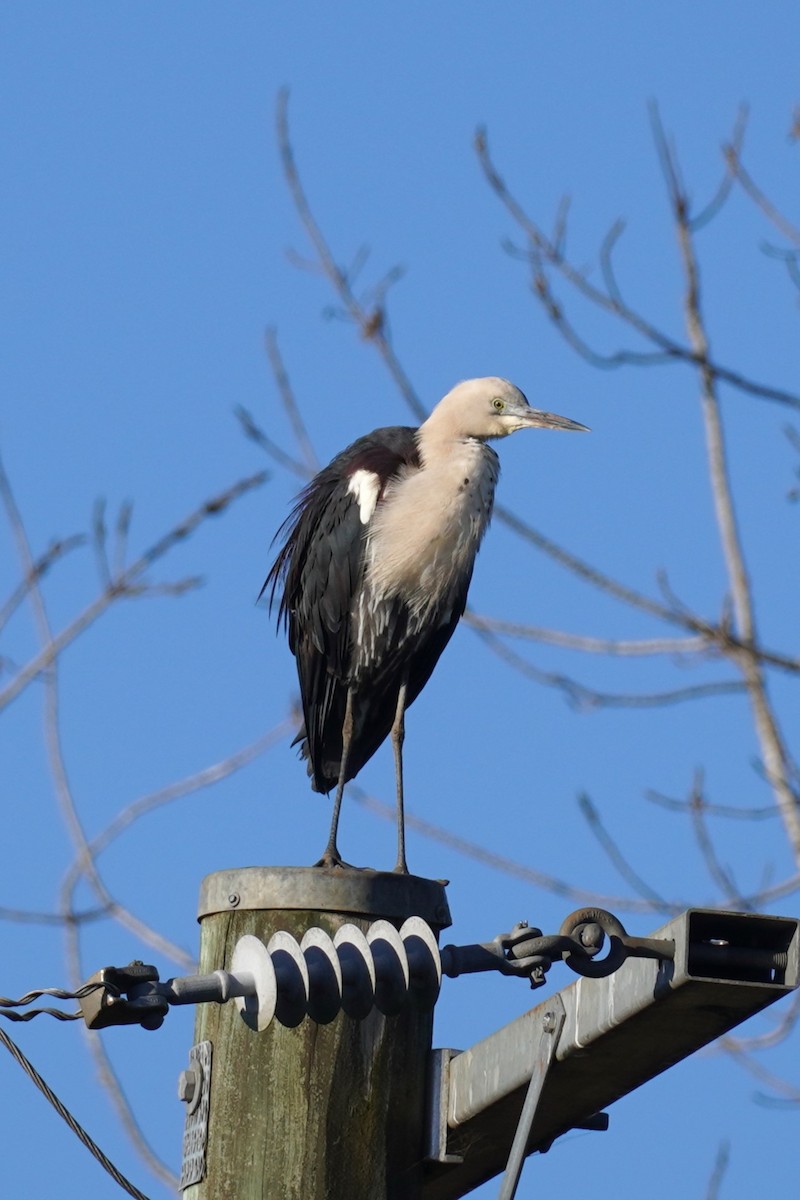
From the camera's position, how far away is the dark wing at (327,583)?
598cm

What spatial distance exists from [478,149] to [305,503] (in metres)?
1.50

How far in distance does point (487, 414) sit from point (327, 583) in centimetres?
85

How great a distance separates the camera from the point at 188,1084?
10.8 ft

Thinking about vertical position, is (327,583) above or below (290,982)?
above

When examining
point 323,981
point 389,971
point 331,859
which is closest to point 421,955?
point 389,971

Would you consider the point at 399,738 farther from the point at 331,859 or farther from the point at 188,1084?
the point at 188,1084

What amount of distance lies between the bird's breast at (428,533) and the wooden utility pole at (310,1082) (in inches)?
103

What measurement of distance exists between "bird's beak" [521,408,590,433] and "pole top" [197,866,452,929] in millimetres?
3135

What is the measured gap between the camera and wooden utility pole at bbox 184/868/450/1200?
3.14 meters

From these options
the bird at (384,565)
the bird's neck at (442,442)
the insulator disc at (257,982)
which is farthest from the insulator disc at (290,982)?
the bird's neck at (442,442)

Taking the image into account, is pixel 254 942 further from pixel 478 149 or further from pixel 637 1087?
pixel 478 149

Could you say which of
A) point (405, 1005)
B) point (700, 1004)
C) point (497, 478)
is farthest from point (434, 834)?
point (700, 1004)

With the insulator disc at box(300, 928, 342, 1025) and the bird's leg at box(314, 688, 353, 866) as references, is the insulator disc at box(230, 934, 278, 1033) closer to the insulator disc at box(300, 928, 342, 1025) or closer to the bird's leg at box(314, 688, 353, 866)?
the insulator disc at box(300, 928, 342, 1025)

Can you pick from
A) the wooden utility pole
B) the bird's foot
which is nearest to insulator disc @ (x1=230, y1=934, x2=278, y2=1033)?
the wooden utility pole
